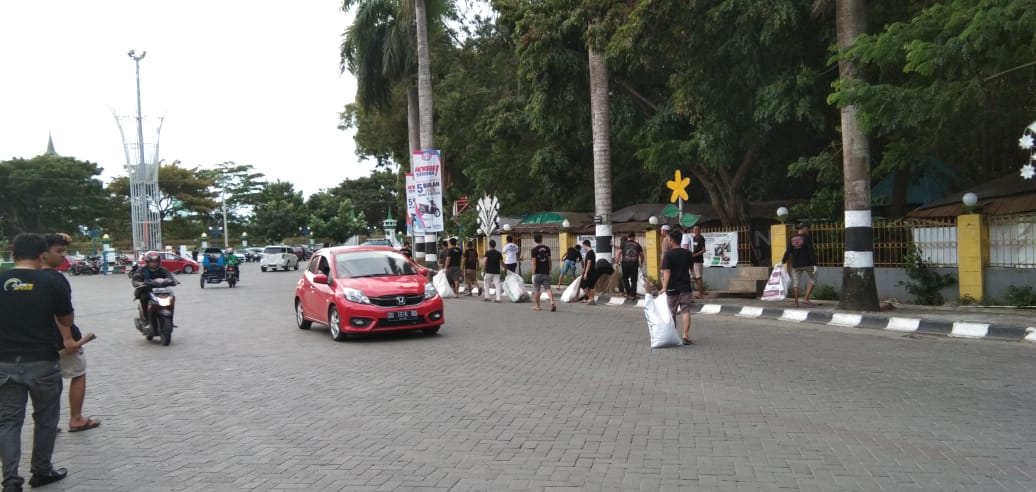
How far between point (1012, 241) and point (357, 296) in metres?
12.4

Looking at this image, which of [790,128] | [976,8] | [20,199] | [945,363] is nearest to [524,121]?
[790,128]

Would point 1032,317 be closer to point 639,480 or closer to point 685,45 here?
point 685,45

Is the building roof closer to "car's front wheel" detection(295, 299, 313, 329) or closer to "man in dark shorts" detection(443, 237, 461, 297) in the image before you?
"man in dark shorts" detection(443, 237, 461, 297)

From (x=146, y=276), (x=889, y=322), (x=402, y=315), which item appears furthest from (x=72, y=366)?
(x=889, y=322)

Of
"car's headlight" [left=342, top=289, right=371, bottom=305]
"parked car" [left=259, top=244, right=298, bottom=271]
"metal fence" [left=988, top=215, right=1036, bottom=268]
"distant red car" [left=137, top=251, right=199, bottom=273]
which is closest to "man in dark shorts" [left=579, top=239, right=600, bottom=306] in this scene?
"car's headlight" [left=342, top=289, right=371, bottom=305]

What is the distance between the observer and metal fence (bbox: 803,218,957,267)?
1588 cm

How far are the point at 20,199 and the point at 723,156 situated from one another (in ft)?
190

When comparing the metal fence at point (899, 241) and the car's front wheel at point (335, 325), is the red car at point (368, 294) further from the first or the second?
the metal fence at point (899, 241)

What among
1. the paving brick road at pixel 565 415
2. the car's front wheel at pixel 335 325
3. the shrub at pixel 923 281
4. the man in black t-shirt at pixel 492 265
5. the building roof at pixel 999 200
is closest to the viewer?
the paving brick road at pixel 565 415

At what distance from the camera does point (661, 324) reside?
1095 cm

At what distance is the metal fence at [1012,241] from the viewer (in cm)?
1436

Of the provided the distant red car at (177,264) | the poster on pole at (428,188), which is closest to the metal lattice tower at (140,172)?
the distant red car at (177,264)

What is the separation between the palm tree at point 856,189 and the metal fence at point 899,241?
2341mm

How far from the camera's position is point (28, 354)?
509cm
